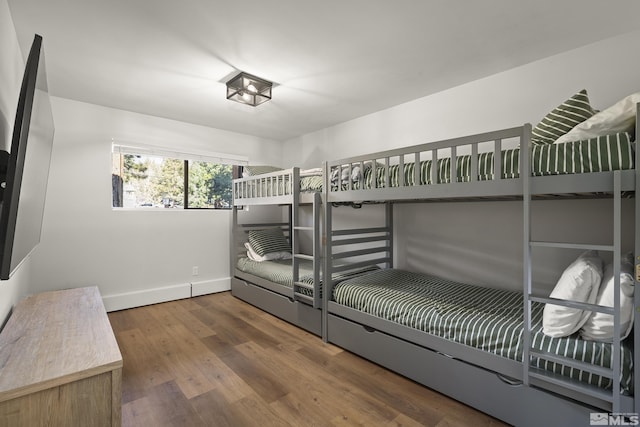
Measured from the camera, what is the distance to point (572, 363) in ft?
4.32

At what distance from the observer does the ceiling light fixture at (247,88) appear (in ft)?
7.88

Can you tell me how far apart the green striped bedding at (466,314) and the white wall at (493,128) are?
10.1 inches

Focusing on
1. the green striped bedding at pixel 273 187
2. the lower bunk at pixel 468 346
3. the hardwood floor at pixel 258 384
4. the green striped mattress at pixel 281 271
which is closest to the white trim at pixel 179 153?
the green striped bedding at pixel 273 187

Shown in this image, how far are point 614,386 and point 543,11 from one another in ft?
6.44

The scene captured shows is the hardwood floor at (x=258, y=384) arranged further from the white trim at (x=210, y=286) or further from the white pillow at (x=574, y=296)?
the white trim at (x=210, y=286)

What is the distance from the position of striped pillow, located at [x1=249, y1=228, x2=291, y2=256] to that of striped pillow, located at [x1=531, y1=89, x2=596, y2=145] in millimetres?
3038

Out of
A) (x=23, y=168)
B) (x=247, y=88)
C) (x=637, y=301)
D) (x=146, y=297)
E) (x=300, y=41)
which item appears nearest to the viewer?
(x=23, y=168)

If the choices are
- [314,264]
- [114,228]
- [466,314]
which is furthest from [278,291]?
[114,228]

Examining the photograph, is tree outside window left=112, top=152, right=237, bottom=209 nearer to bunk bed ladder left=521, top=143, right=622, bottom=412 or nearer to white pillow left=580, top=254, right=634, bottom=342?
bunk bed ladder left=521, top=143, right=622, bottom=412

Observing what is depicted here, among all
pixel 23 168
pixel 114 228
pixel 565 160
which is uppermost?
pixel 565 160

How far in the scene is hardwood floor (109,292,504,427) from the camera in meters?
1.58

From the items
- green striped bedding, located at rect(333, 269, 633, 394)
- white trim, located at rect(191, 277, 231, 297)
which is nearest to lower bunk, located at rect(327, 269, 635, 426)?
green striped bedding, located at rect(333, 269, 633, 394)

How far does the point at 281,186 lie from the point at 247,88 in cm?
97

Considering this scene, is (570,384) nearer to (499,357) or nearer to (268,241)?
(499,357)
